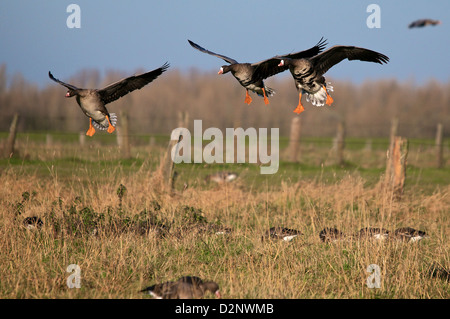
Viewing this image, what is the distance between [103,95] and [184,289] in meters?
2.10

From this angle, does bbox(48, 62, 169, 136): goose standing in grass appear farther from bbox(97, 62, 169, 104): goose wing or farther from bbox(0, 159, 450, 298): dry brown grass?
bbox(0, 159, 450, 298): dry brown grass

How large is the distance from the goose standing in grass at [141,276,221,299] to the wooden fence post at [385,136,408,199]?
21.9 ft

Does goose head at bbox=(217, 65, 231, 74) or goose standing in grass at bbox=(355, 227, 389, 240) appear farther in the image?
goose standing in grass at bbox=(355, 227, 389, 240)

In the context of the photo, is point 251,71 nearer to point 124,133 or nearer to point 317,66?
point 317,66

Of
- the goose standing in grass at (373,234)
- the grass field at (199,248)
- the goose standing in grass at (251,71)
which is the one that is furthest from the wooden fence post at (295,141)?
the goose standing in grass at (251,71)

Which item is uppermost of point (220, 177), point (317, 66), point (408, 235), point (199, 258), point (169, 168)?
point (317, 66)

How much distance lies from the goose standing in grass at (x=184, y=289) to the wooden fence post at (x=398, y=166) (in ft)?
21.9

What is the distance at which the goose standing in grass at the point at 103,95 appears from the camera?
4.86 meters

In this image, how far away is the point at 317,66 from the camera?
220 inches

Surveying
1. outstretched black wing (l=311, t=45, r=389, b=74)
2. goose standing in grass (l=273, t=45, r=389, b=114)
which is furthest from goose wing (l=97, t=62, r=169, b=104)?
outstretched black wing (l=311, t=45, r=389, b=74)

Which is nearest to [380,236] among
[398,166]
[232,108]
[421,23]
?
[421,23]

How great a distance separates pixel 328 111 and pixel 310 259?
43538 mm

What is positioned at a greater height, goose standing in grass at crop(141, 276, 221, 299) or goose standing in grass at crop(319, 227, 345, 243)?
goose standing in grass at crop(319, 227, 345, 243)

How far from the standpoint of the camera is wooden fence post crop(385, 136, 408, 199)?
10609mm
